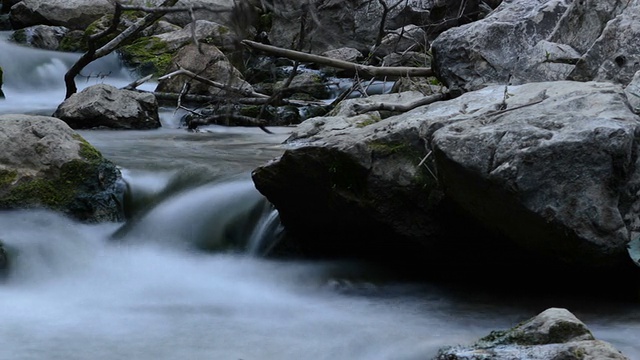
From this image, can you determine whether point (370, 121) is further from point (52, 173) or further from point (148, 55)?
point (148, 55)

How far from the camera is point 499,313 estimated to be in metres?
4.07

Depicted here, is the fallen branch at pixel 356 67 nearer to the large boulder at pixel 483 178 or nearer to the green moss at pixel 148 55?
the large boulder at pixel 483 178

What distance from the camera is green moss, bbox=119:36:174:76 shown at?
11719 mm

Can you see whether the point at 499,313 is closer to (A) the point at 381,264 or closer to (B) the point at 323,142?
(A) the point at 381,264

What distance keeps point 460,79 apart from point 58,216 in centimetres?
302

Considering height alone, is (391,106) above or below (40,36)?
below

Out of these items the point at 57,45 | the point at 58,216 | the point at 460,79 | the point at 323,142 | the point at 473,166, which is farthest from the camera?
the point at 57,45

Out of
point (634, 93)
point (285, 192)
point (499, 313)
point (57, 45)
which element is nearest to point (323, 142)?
point (285, 192)

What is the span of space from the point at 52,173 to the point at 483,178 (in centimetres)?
269

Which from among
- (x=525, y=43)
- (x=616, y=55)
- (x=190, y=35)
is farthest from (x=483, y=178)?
(x=190, y=35)

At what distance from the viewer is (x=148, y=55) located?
12078 mm

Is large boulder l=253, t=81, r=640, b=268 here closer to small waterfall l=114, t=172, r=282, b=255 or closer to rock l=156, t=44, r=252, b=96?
small waterfall l=114, t=172, r=282, b=255

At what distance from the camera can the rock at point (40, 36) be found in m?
13.0

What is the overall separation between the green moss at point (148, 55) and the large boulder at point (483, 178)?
704 cm
